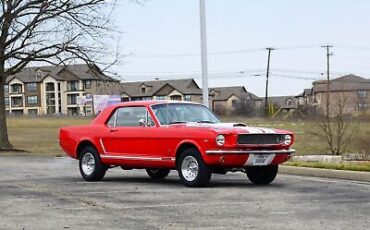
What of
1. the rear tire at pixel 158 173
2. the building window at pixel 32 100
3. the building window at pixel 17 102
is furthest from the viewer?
the building window at pixel 17 102

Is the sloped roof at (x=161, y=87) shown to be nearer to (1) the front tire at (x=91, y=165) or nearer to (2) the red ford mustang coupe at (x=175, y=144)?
(1) the front tire at (x=91, y=165)

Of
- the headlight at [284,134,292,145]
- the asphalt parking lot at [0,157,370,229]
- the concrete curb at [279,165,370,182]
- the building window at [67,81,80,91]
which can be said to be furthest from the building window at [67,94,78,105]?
the headlight at [284,134,292,145]

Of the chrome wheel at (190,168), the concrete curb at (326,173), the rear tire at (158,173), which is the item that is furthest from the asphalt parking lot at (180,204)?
the concrete curb at (326,173)

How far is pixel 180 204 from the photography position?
1005 centimetres

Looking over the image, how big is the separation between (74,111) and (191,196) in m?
116

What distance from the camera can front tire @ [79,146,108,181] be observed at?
551 inches

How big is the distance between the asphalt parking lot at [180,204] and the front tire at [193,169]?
7.7 inches

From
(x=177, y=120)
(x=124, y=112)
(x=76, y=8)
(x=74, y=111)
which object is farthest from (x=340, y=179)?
(x=74, y=111)

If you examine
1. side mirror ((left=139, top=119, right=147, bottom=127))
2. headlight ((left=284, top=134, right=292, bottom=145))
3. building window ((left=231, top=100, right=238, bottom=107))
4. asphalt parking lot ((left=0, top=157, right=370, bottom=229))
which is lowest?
building window ((left=231, top=100, right=238, bottom=107))

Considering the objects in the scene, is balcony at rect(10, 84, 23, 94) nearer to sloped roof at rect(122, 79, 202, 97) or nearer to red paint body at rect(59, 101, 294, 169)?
sloped roof at rect(122, 79, 202, 97)

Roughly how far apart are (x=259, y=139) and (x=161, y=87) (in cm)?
11764

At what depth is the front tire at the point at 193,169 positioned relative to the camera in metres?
12.1

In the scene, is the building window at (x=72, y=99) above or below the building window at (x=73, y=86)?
below

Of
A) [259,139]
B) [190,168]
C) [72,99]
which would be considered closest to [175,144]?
[190,168]
